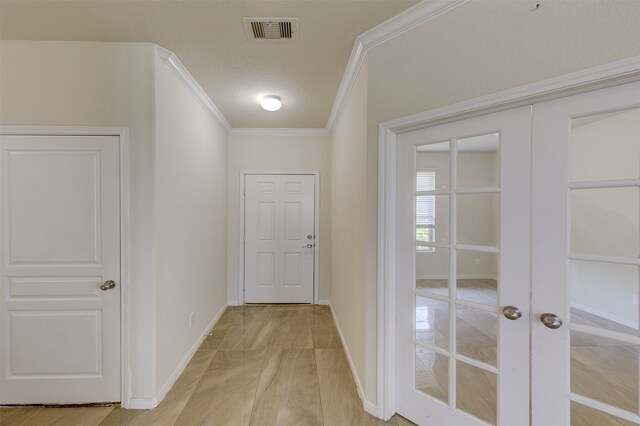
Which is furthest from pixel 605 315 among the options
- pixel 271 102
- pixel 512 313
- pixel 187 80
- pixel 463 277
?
pixel 187 80

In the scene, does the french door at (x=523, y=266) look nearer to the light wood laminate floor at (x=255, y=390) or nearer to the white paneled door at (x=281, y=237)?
the light wood laminate floor at (x=255, y=390)

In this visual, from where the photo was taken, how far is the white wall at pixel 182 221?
190cm

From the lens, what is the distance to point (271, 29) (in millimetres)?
1680

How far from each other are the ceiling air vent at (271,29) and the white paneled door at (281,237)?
6.88 feet

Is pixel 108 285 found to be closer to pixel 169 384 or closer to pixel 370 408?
pixel 169 384

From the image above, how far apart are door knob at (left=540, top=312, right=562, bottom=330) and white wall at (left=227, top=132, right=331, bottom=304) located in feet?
8.78

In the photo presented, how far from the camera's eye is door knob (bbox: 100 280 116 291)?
1777 millimetres

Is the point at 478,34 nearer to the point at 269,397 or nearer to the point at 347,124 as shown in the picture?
the point at 347,124

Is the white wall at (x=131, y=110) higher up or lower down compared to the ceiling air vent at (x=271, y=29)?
lower down

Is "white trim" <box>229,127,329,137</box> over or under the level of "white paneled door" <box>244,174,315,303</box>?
over

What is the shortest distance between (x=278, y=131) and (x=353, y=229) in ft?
7.07

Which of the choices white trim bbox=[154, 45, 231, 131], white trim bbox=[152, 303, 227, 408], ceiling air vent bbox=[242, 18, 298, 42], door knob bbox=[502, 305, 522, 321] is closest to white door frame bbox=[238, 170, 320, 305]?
white trim bbox=[152, 303, 227, 408]

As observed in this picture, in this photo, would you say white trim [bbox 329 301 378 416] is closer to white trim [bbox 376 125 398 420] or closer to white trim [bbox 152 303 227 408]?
white trim [bbox 376 125 398 420]

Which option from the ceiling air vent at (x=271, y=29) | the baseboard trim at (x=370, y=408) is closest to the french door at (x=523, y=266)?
the baseboard trim at (x=370, y=408)
